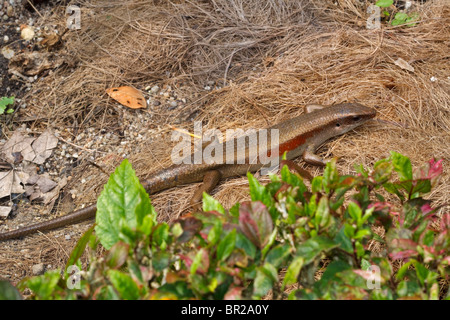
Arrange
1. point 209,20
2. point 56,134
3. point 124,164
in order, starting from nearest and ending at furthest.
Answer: point 124,164 → point 56,134 → point 209,20

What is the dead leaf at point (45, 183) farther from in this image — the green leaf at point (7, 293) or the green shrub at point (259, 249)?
the green leaf at point (7, 293)

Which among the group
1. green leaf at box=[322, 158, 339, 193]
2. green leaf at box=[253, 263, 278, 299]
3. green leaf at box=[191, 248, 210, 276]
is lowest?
green leaf at box=[253, 263, 278, 299]

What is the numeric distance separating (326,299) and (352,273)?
0.63ft

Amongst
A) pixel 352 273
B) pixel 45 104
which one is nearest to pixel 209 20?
pixel 45 104

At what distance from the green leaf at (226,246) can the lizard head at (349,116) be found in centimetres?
287

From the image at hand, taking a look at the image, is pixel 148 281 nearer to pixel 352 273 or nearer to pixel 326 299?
pixel 326 299

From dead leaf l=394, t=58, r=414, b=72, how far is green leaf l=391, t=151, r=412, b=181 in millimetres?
2648

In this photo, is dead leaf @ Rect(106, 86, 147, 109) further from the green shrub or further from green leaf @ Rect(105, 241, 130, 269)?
green leaf @ Rect(105, 241, 130, 269)

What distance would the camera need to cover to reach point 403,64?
4410 mm

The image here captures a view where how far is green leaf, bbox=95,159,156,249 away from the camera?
1.98 meters

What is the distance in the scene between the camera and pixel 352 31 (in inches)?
187

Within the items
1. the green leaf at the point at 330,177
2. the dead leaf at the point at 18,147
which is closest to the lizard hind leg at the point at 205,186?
the dead leaf at the point at 18,147

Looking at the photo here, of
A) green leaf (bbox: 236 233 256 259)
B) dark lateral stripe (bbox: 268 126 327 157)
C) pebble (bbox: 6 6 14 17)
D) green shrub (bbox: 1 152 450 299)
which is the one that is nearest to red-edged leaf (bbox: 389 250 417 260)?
green shrub (bbox: 1 152 450 299)

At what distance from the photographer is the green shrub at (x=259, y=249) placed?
1.65 meters
